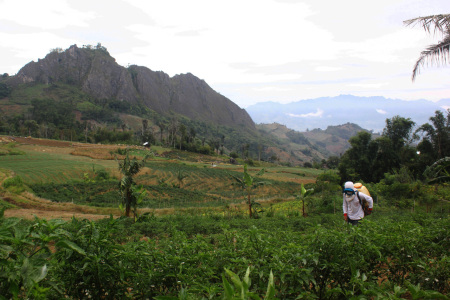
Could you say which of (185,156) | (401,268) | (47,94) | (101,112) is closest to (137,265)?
(401,268)

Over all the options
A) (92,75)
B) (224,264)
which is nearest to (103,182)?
(224,264)

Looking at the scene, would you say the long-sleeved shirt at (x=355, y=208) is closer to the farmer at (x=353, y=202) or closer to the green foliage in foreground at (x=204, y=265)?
the farmer at (x=353, y=202)

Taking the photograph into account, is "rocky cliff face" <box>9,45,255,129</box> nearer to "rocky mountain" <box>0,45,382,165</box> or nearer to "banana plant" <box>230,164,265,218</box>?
"rocky mountain" <box>0,45,382,165</box>

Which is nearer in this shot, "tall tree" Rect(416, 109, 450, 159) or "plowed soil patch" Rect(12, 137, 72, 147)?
"tall tree" Rect(416, 109, 450, 159)

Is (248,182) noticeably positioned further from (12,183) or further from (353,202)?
(12,183)

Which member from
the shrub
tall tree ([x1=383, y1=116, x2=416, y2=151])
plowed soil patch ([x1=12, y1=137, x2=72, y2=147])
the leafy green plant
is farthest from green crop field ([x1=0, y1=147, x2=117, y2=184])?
tall tree ([x1=383, y1=116, x2=416, y2=151])

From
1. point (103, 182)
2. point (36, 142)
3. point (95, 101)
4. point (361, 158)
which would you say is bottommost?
point (103, 182)

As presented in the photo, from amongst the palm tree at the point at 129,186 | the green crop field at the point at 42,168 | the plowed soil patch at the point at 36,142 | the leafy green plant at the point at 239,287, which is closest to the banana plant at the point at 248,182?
the palm tree at the point at 129,186

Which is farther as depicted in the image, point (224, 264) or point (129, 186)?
point (129, 186)

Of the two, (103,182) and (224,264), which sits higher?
(224,264)

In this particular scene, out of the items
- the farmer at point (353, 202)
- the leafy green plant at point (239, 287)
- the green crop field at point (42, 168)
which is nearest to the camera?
the leafy green plant at point (239, 287)

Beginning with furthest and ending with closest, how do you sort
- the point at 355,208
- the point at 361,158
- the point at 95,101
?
the point at 95,101 < the point at 361,158 < the point at 355,208

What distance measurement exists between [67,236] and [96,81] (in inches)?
7011

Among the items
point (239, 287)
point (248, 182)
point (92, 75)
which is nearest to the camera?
point (239, 287)
